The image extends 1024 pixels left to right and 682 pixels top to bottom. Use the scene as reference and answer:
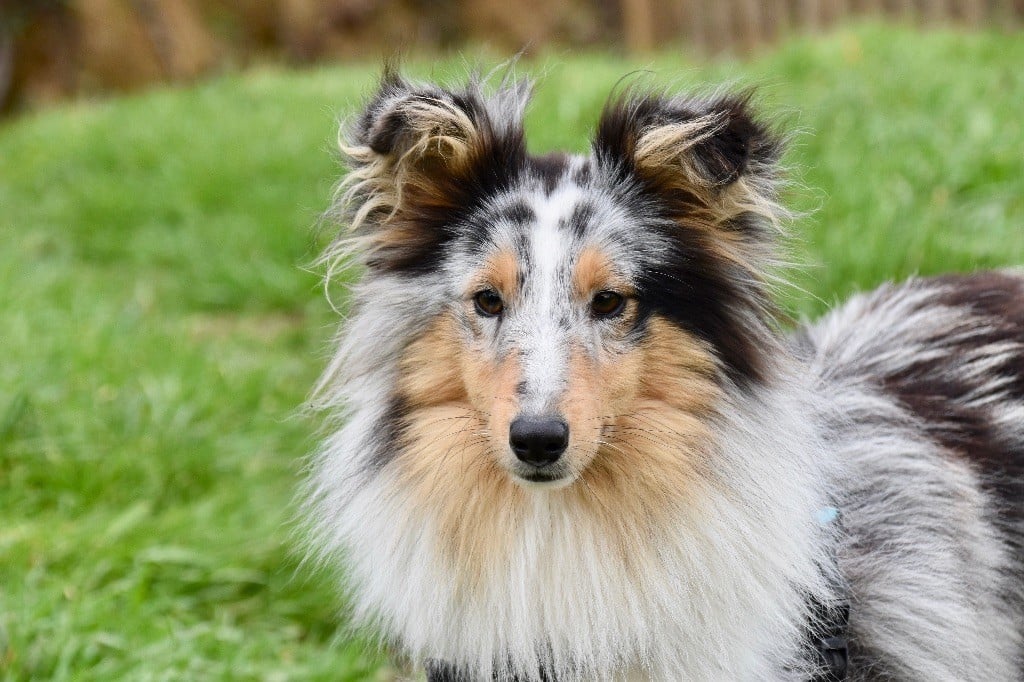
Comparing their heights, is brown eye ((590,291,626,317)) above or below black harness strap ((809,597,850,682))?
above

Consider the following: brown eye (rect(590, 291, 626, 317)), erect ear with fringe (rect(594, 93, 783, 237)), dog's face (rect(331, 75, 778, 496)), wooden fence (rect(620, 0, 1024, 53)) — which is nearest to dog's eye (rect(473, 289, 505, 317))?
dog's face (rect(331, 75, 778, 496))

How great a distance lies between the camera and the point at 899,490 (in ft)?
9.57

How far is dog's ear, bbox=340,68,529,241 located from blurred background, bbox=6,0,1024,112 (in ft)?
24.8

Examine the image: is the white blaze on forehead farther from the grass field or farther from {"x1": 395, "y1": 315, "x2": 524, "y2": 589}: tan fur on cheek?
the grass field

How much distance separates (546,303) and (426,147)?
53 cm

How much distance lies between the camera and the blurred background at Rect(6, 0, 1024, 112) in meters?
10.4

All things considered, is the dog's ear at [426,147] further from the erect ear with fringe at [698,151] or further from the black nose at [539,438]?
the black nose at [539,438]

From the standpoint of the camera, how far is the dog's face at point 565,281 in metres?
2.57

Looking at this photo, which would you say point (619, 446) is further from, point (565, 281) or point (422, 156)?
point (422, 156)

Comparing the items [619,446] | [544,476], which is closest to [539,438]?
[544,476]

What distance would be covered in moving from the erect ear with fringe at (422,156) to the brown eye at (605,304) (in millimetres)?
409

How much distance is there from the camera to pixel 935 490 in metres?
2.90

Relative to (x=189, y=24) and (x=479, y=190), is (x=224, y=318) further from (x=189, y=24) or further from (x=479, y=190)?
(x=189, y=24)

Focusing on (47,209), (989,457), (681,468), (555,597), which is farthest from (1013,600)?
(47,209)
